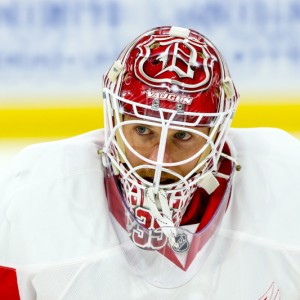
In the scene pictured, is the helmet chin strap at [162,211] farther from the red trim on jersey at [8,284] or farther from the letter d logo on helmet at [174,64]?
the red trim on jersey at [8,284]

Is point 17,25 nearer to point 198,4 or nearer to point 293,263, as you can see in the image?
point 198,4

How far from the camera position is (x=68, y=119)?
9.14ft

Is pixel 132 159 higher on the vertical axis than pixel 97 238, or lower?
higher

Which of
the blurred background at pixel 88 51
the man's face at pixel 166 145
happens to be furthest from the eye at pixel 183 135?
the blurred background at pixel 88 51

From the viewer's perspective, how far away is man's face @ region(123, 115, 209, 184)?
1.57 metres

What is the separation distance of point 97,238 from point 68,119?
4.10ft

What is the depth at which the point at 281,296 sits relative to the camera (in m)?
1.65

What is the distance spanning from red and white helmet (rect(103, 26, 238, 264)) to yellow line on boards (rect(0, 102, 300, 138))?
1.14 metres

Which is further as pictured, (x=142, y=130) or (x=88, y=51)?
(x=88, y=51)

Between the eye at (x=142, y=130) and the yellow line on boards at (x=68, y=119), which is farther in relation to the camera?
the yellow line on boards at (x=68, y=119)

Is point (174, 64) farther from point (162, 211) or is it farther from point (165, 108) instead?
point (162, 211)

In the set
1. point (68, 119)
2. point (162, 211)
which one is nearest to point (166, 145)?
point (162, 211)

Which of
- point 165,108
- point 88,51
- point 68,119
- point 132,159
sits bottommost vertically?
point 68,119

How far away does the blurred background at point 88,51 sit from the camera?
9.14 ft
